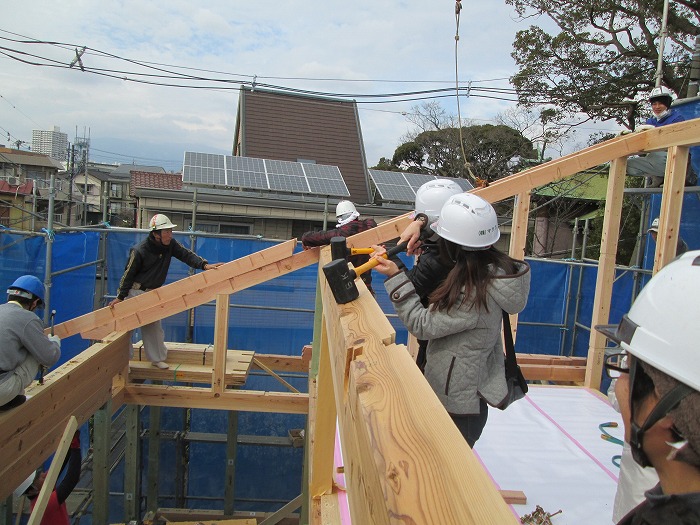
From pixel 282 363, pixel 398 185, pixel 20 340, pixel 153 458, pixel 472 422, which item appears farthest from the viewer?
pixel 398 185

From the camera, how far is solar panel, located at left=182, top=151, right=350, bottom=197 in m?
11.7

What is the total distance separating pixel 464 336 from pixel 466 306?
17 centimetres

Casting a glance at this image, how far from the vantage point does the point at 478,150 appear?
23141 mm

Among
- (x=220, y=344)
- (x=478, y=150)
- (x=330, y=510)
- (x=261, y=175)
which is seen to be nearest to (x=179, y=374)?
(x=220, y=344)

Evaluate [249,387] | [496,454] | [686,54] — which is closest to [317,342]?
[496,454]

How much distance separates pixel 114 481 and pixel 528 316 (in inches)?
283

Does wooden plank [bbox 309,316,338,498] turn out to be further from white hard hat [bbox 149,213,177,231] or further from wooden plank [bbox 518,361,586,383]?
white hard hat [bbox 149,213,177,231]

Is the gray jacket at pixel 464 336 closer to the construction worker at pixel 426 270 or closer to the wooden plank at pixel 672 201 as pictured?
the construction worker at pixel 426 270

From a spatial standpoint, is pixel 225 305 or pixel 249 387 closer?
pixel 225 305

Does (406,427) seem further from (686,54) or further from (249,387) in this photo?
(686,54)

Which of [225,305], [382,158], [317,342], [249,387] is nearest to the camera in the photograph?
[317,342]

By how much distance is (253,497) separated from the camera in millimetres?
7645

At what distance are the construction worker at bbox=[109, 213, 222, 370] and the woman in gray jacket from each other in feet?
11.8

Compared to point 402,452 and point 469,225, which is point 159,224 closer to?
point 469,225
